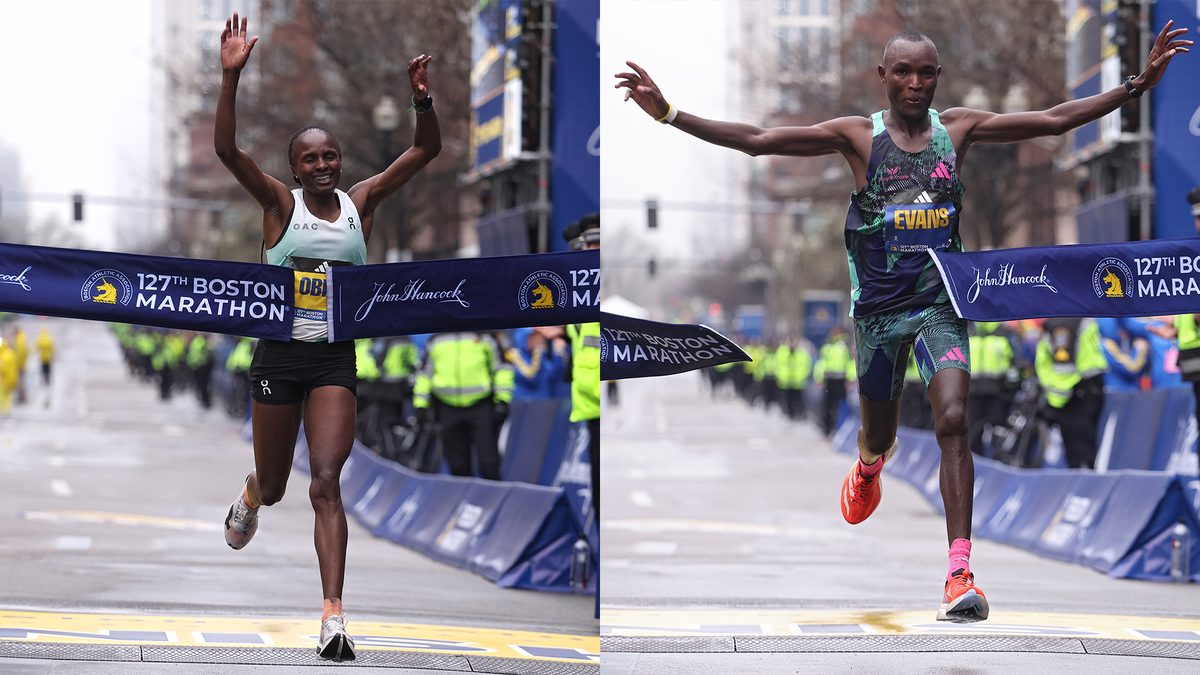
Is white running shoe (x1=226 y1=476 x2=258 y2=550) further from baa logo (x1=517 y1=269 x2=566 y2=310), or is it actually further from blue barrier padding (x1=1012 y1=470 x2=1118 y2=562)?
blue barrier padding (x1=1012 y1=470 x2=1118 y2=562)

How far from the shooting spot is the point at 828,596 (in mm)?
9266

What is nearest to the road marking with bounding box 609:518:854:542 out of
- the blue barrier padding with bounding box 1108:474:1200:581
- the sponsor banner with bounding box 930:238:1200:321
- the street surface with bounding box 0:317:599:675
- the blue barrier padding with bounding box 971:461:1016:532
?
the blue barrier padding with bounding box 971:461:1016:532

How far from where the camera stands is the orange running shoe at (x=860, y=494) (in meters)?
7.28

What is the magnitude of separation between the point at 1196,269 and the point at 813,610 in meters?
3.06

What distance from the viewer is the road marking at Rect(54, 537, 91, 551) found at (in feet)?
37.2

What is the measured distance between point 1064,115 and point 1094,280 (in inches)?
33.1

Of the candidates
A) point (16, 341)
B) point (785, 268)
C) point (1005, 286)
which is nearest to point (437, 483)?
point (1005, 286)

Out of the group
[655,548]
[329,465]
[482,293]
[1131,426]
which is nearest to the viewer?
[329,465]

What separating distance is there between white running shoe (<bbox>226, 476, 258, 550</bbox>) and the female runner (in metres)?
0.26

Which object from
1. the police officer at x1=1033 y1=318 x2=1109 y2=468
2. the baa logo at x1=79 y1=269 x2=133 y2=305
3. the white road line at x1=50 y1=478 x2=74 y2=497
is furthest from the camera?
the white road line at x1=50 y1=478 x2=74 y2=497

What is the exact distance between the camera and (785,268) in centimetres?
8025

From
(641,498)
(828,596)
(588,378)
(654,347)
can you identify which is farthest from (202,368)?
(654,347)

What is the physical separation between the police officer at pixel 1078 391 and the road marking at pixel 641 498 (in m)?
4.58

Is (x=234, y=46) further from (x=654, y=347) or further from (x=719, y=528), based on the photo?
(x=719, y=528)
